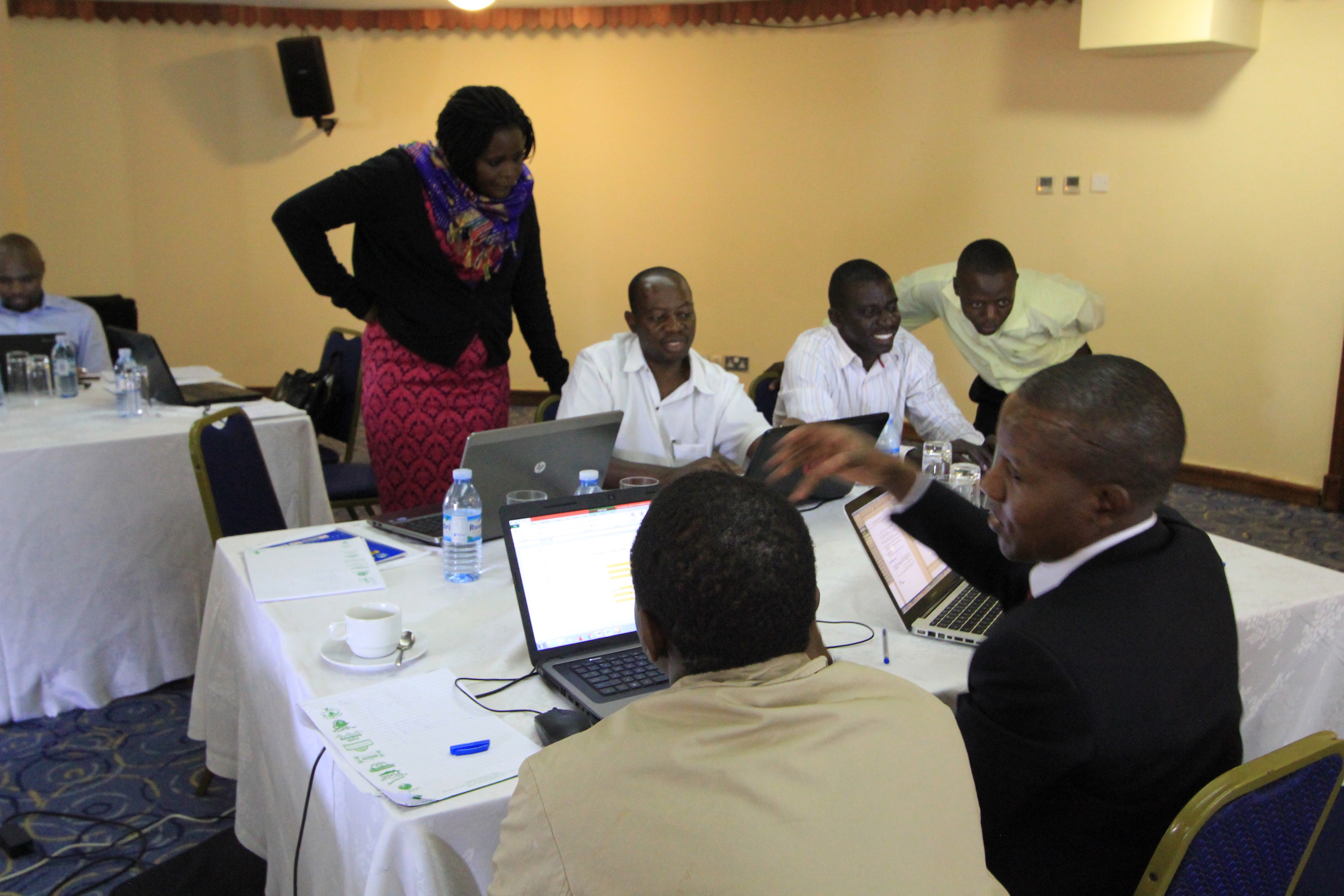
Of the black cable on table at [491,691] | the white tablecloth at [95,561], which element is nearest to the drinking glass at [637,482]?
the black cable on table at [491,691]

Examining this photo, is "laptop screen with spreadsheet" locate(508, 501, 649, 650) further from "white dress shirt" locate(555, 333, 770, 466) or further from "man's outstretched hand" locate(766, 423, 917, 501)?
"white dress shirt" locate(555, 333, 770, 466)

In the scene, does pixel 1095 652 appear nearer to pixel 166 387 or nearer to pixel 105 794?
pixel 105 794

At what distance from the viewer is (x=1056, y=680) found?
1.32 metres

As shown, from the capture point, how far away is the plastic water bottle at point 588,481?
7.73 ft

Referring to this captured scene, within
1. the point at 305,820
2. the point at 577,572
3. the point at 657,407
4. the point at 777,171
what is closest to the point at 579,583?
the point at 577,572

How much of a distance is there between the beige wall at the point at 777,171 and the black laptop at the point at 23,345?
3.10 meters

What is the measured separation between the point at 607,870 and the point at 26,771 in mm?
2584

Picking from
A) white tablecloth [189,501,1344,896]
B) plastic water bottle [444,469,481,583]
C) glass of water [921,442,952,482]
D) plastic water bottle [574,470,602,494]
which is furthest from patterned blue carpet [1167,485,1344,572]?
plastic water bottle [444,469,481,583]

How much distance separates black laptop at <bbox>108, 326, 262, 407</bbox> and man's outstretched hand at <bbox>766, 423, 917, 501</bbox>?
265 centimetres

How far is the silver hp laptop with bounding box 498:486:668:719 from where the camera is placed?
1785 mm

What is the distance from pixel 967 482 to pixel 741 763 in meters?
2.04

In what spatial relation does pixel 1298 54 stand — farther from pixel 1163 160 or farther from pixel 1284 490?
pixel 1284 490

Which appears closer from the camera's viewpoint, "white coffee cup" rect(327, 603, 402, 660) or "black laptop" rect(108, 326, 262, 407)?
"white coffee cup" rect(327, 603, 402, 660)

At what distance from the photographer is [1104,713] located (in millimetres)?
1318
